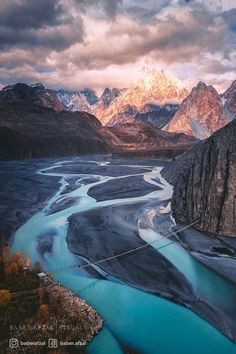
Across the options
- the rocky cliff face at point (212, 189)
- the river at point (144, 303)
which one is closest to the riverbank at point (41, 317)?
the river at point (144, 303)

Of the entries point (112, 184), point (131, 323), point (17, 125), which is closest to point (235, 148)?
point (131, 323)

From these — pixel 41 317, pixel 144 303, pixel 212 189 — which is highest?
pixel 212 189

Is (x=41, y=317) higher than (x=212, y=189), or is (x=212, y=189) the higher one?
(x=212, y=189)

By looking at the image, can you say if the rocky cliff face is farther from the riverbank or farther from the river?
A: the riverbank

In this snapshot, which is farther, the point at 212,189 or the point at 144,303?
the point at 212,189

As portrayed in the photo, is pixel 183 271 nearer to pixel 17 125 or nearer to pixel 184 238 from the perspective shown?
pixel 184 238

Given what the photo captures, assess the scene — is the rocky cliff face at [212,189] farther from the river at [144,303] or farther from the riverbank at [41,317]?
the riverbank at [41,317]

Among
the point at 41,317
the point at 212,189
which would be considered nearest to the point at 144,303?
the point at 41,317

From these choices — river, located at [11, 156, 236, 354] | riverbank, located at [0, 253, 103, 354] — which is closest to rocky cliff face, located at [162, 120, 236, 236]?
Answer: river, located at [11, 156, 236, 354]

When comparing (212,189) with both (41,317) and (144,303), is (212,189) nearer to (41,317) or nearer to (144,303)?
(144,303)
